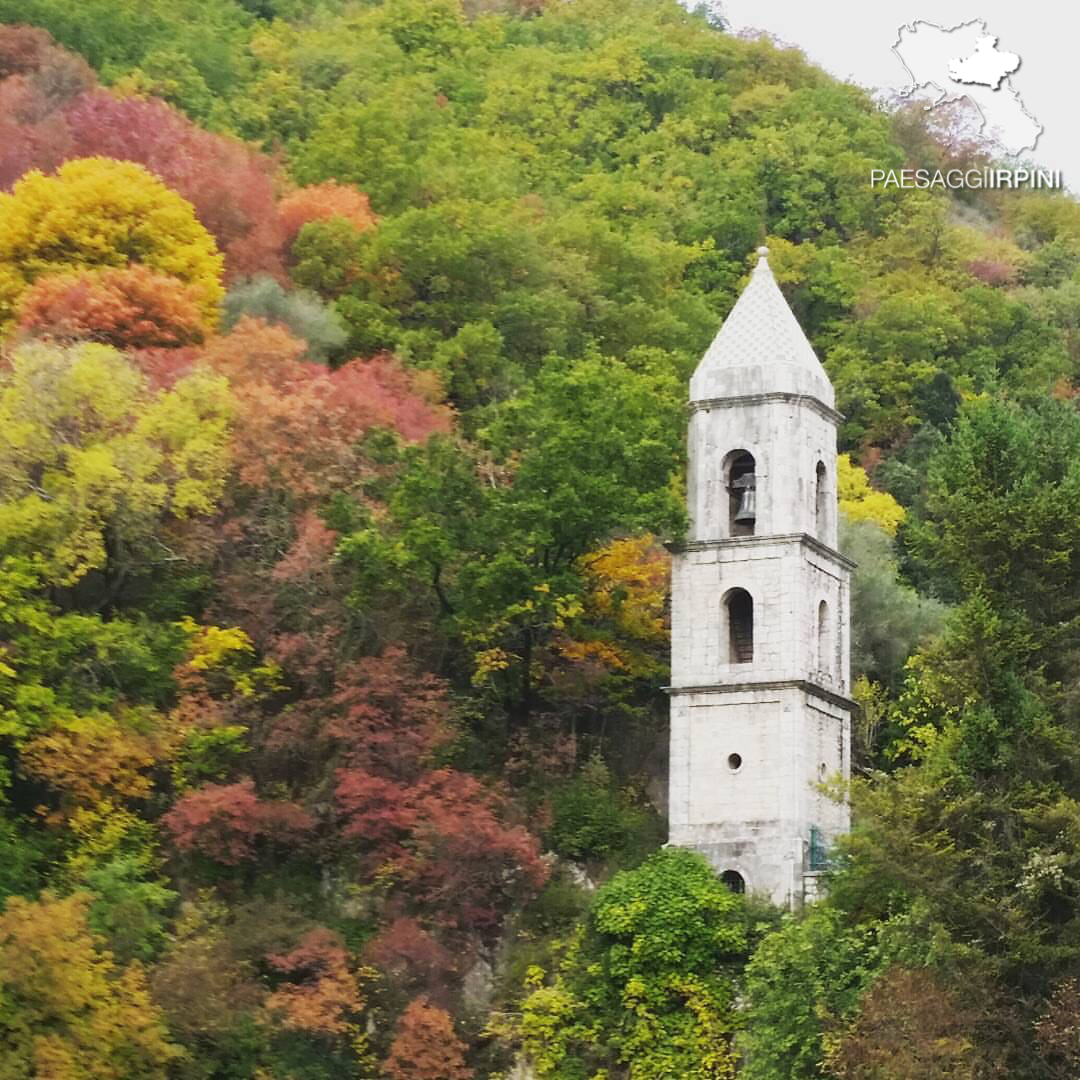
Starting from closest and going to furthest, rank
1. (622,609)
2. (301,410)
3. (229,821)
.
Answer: (229,821) → (622,609) → (301,410)

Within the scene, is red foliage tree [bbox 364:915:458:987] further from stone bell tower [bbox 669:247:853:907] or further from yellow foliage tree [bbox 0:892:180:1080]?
stone bell tower [bbox 669:247:853:907]

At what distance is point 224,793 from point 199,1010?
459 centimetres

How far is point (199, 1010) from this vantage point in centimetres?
4625

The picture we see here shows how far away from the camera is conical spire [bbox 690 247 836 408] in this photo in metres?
51.2

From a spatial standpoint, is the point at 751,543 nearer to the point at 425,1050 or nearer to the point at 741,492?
the point at 741,492

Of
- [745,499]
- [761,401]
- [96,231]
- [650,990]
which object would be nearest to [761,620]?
[745,499]

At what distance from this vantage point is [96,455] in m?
52.8

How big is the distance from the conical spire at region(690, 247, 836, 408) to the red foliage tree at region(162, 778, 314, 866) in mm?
9740

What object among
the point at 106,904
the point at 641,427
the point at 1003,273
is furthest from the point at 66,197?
the point at 1003,273

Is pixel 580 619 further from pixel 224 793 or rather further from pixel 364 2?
pixel 364 2

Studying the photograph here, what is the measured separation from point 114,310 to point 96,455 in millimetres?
6638

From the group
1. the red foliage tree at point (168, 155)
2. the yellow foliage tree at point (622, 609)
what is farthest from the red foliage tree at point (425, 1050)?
the red foliage tree at point (168, 155)

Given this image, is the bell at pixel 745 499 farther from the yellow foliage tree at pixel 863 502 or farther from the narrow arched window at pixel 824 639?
the yellow foliage tree at pixel 863 502

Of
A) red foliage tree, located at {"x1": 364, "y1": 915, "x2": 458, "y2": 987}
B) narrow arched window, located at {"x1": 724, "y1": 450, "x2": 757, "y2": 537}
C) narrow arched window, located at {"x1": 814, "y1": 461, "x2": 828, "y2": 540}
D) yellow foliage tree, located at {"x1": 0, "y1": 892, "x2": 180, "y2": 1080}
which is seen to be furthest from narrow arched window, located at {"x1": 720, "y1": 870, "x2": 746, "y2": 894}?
yellow foliage tree, located at {"x1": 0, "y1": 892, "x2": 180, "y2": 1080}
